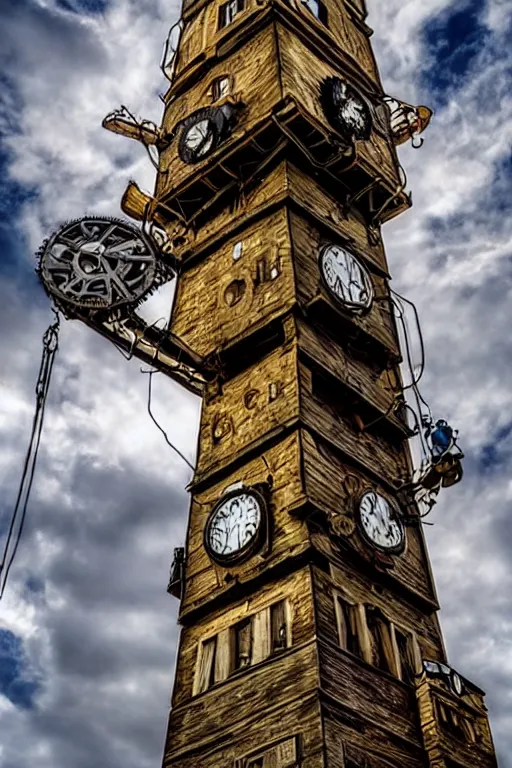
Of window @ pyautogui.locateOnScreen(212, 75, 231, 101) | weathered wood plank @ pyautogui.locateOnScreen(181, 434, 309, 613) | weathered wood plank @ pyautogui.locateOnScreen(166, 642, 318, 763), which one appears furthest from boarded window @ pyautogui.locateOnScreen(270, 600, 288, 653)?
window @ pyautogui.locateOnScreen(212, 75, 231, 101)

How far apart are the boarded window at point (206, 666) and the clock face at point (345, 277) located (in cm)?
998

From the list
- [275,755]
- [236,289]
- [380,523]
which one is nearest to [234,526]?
[380,523]

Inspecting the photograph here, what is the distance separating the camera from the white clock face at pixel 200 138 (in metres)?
31.9

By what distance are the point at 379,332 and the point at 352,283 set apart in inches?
61.8

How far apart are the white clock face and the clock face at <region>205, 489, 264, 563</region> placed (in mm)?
13042

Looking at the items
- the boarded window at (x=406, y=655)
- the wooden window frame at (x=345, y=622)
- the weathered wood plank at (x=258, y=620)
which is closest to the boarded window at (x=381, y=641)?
the boarded window at (x=406, y=655)

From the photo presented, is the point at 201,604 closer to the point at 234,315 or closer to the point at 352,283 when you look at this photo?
the point at 234,315

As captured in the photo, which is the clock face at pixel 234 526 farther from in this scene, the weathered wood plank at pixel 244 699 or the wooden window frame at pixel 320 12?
the wooden window frame at pixel 320 12

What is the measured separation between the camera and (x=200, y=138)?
106 ft

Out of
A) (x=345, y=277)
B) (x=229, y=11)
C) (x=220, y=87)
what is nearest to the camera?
(x=345, y=277)

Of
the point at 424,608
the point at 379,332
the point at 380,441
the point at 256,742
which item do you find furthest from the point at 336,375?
the point at 256,742

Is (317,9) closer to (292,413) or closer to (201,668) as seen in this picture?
(292,413)

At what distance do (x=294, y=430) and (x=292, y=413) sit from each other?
0.48 meters

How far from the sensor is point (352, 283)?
28328mm
